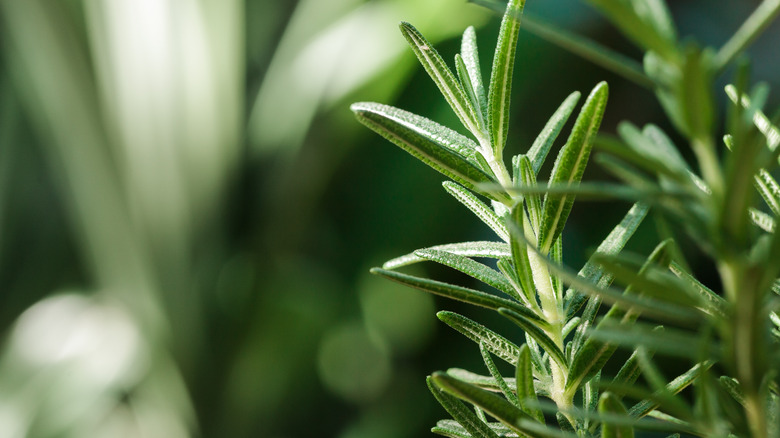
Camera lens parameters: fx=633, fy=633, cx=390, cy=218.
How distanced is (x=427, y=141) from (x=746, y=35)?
0.04 metres

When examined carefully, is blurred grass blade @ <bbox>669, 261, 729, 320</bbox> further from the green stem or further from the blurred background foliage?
the blurred background foliage

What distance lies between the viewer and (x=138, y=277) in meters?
0.81

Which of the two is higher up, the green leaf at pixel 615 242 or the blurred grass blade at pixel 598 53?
the blurred grass blade at pixel 598 53

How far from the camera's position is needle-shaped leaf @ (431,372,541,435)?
2.7 inches

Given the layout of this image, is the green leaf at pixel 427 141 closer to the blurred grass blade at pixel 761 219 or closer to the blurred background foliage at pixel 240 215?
the blurred grass blade at pixel 761 219

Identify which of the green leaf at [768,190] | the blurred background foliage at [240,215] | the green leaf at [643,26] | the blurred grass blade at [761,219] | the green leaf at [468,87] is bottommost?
the blurred background foliage at [240,215]

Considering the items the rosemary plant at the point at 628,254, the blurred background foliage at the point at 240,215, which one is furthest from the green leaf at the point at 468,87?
the blurred background foliage at the point at 240,215

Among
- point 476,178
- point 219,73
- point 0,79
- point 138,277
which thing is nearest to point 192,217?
point 138,277

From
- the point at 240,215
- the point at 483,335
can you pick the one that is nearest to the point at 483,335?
the point at 483,335

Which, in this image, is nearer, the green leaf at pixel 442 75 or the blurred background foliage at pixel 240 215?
the green leaf at pixel 442 75

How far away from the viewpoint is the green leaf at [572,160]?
79 millimetres

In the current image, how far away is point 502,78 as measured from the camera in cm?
9

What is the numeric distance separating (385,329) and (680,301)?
752mm

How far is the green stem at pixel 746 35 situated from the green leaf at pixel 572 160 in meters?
0.02
